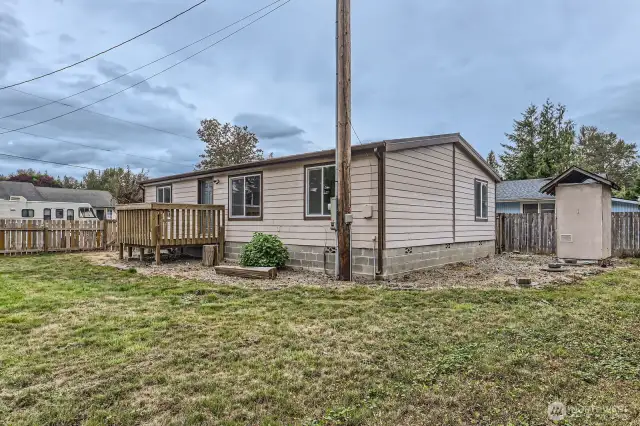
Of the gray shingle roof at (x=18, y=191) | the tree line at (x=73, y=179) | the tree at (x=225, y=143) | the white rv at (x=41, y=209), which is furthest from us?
the tree line at (x=73, y=179)

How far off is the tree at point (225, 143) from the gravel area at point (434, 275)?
983 inches

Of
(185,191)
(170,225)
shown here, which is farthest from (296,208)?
(185,191)

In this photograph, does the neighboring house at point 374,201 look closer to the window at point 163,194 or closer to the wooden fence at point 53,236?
the window at point 163,194

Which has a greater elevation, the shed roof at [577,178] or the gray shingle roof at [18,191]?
the gray shingle roof at [18,191]

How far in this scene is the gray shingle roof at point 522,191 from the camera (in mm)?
18908

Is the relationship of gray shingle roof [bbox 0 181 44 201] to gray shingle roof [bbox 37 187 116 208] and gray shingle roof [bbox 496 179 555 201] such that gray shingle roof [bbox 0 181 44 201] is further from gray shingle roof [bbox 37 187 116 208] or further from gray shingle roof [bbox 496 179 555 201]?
gray shingle roof [bbox 496 179 555 201]

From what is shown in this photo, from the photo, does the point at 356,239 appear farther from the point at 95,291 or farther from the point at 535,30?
the point at 535,30

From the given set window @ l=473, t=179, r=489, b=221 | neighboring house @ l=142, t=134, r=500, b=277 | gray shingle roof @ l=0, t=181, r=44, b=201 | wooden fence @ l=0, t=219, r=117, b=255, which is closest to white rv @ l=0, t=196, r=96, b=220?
gray shingle roof @ l=0, t=181, r=44, b=201

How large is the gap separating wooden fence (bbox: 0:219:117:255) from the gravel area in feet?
16.3

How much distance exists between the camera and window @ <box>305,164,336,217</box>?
8.42 m

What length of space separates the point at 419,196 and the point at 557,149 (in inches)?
1062

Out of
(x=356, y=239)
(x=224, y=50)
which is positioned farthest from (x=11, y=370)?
(x=224, y=50)

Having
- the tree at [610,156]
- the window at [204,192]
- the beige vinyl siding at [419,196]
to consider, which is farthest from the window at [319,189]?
the tree at [610,156]

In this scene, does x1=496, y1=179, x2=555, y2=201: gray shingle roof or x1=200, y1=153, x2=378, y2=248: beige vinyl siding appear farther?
x1=496, y1=179, x2=555, y2=201: gray shingle roof
